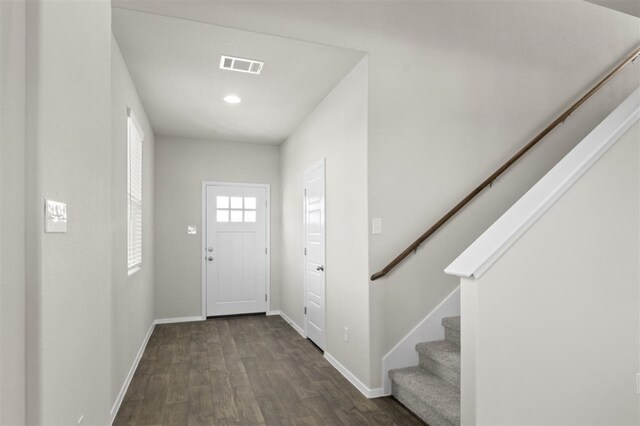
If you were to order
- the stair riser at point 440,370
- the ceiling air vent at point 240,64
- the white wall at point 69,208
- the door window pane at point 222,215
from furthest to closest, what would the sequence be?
the door window pane at point 222,215
the ceiling air vent at point 240,64
the stair riser at point 440,370
the white wall at point 69,208

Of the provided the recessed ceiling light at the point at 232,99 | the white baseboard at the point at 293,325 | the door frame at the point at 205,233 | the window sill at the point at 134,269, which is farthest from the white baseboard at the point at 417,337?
the door frame at the point at 205,233

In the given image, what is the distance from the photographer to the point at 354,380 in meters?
3.29

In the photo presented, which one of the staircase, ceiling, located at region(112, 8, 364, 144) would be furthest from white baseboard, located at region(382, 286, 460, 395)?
ceiling, located at region(112, 8, 364, 144)

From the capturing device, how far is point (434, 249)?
327 centimetres

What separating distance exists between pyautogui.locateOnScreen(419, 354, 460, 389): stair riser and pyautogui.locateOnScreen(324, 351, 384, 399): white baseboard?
400 millimetres

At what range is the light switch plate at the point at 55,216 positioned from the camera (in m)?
1.25

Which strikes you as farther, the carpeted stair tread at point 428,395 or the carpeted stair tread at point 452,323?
the carpeted stair tread at point 452,323

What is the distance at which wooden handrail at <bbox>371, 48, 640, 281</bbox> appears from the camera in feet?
10.1

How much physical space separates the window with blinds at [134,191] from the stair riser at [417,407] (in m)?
2.44

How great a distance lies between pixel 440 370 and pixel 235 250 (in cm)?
374

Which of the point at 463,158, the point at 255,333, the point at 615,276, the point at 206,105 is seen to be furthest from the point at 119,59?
the point at 615,276

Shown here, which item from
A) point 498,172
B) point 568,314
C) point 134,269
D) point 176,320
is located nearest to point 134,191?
point 134,269

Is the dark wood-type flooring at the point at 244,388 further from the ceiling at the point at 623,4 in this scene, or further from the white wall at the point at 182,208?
the ceiling at the point at 623,4

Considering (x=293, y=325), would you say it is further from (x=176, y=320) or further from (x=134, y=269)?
(x=134, y=269)
